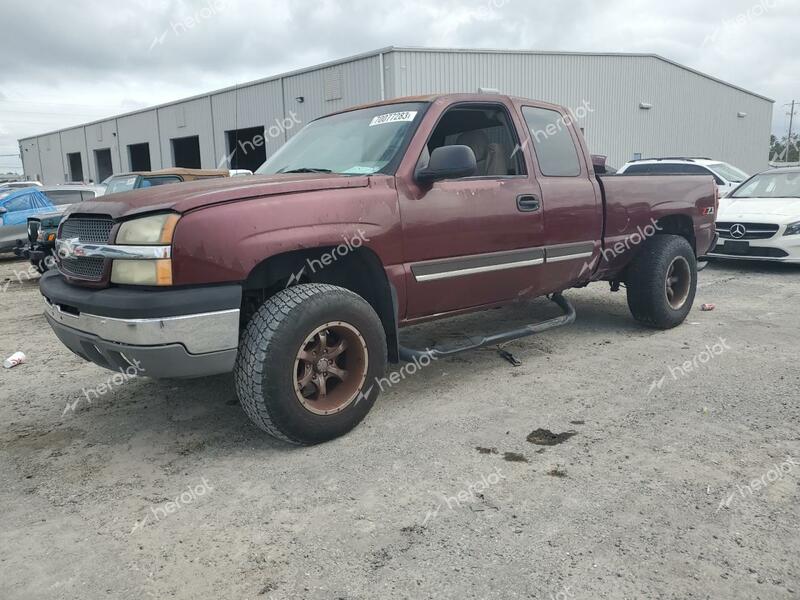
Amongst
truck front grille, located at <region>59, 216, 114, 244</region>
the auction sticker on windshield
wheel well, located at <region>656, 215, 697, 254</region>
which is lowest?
wheel well, located at <region>656, 215, 697, 254</region>

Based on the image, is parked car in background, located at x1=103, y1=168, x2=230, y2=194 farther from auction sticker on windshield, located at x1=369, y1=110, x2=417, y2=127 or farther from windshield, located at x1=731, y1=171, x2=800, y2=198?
windshield, located at x1=731, y1=171, x2=800, y2=198

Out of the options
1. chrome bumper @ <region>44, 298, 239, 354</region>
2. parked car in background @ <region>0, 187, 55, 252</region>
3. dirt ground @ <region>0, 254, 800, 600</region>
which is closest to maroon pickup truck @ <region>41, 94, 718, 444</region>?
chrome bumper @ <region>44, 298, 239, 354</region>

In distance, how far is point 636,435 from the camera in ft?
11.2

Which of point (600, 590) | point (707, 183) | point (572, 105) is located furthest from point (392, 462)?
point (572, 105)

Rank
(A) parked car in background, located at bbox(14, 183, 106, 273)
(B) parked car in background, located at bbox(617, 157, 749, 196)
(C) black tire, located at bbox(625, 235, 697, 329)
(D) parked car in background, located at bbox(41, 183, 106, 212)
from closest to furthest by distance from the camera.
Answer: (C) black tire, located at bbox(625, 235, 697, 329) < (A) parked car in background, located at bbox(14, 183, 106, 273) < (B) parked car in background, located at bbox(617, 157, 749, 196) < (D) parked car in background, located at bbox(41, 183, 106, 212)

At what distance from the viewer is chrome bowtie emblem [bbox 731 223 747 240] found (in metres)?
9.23

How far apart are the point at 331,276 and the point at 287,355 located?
0.77 metres

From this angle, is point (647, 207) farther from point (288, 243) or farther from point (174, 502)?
point (174, 502)

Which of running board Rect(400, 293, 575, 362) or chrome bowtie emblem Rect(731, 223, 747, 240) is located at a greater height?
chrome bowtie emblem Rect(731, 223, 747, 240)

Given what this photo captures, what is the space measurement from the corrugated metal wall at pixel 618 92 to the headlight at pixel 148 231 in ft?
46.1

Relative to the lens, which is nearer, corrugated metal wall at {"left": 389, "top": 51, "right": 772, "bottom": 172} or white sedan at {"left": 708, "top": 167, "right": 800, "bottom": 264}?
white sedan at {"left": 708, "top": 167, "right": 800, "bottom": 264}

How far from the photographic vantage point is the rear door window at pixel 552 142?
4.62m

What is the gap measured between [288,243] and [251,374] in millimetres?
686

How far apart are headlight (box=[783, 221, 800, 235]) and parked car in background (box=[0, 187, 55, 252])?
13647 millimetres
